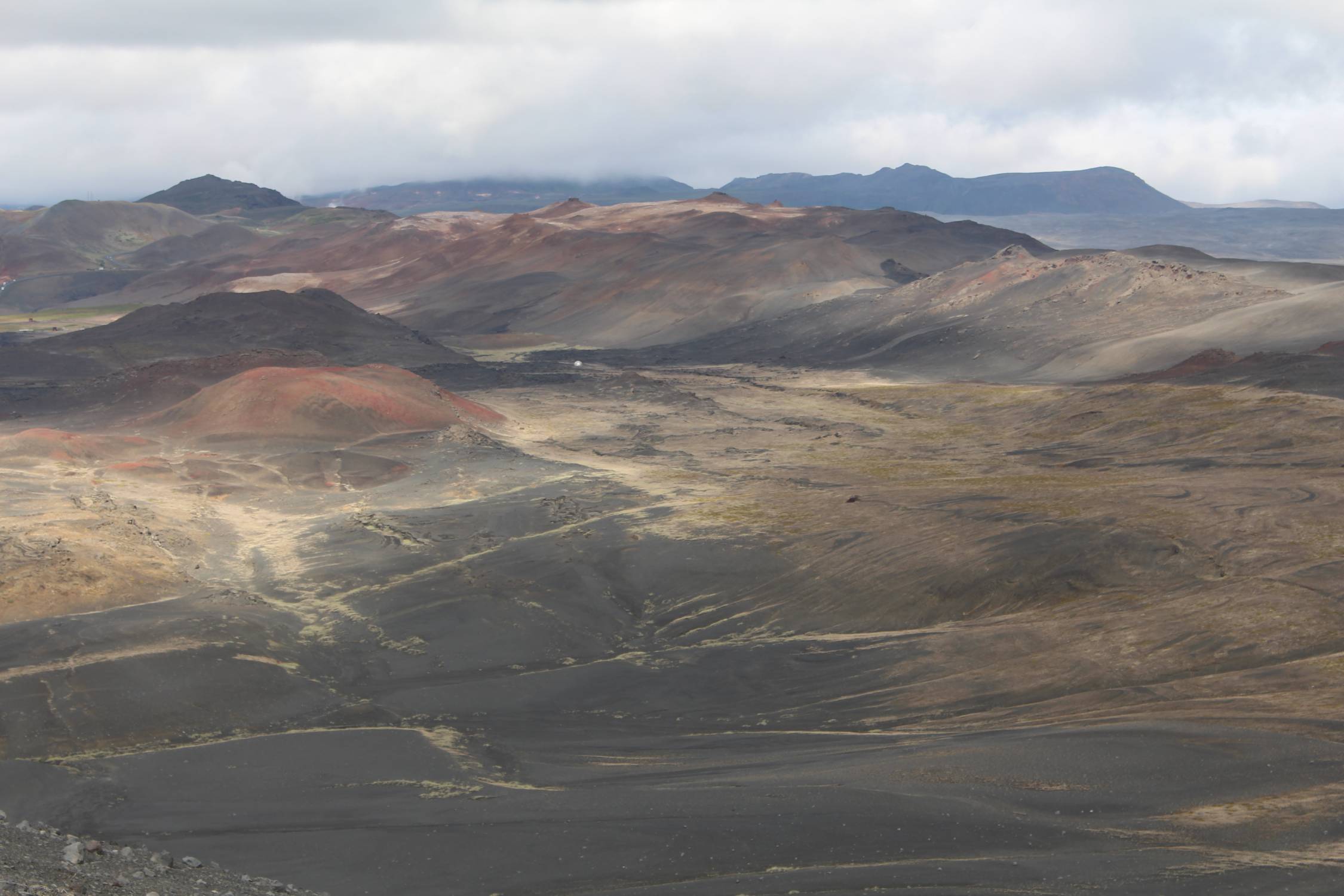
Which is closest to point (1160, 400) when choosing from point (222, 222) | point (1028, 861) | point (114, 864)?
point (1028, 861)

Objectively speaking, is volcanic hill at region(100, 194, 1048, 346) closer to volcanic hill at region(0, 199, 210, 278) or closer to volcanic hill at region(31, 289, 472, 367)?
volcanic hill at region(0, 199, 210, 278)

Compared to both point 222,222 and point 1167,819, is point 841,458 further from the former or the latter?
point 222,222

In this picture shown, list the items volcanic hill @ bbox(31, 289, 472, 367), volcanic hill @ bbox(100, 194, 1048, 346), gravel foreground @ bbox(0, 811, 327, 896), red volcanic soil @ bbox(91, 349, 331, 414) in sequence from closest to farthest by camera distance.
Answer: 1. gravel foreground @ bbox(0, 811, 327, 896)
2. red volcanic soil @ bbox(91, 349, 331, 414)
3. volcanic hill @ bbox(31, 289, 472, 367)
4. volcanic hill @ bbox(100, 194, 1048, 346)

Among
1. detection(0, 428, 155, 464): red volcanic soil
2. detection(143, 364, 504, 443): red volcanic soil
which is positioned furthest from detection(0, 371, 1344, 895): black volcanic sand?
detection(143, 364, 504, 443): red volcanic soil

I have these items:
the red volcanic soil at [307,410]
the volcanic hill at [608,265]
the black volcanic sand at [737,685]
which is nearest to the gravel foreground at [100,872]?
the black volcanic sand at [737,685]

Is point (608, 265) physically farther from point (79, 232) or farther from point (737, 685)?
point (737, 685)

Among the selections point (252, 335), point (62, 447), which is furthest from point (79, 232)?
point (62, 447)

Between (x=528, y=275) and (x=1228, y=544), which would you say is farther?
(x=528, y=275)

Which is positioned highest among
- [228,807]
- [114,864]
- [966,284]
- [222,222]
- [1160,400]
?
[222,222]
